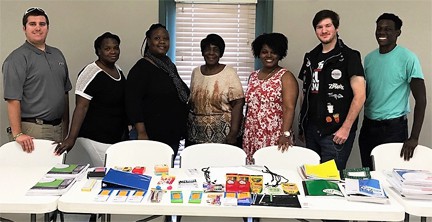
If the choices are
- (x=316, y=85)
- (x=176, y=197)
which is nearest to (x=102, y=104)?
(x=176, y=197)

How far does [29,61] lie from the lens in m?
2.99

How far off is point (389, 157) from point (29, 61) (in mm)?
2636

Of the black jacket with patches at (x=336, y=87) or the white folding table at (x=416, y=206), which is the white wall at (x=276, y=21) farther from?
the white folding table at (x=416, y=206)

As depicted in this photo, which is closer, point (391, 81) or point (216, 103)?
point (391, 81)

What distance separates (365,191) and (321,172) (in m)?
0.35

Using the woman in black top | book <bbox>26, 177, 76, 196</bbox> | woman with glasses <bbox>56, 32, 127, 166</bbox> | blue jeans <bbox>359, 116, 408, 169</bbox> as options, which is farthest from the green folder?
blue jeans <bbox>359, 116, 408, 169</bbox>

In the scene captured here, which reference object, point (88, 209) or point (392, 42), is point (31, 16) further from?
point (392, 42)

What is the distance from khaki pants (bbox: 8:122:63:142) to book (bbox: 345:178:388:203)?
7.12 feet

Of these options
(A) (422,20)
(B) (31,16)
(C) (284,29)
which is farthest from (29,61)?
(A) (422,20)

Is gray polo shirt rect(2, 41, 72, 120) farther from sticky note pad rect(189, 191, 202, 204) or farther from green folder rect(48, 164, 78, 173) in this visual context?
sticky note pad rect(189, 191, 202, 204)

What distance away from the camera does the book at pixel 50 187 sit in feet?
6.66

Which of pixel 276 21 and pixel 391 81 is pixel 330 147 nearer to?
pixel 391 81

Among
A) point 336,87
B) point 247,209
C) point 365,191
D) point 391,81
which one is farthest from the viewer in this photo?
point 391,81

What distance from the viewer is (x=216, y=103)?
3193 millimetres
